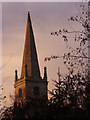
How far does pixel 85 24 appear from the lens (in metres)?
9.76

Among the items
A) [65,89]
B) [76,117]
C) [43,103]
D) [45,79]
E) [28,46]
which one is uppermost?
[28,46]

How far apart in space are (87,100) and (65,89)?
2565mm

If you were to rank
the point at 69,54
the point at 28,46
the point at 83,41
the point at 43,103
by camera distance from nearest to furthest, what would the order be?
the point at 83,41
the point at 69,54
the point at 43,103
the point at 28,46

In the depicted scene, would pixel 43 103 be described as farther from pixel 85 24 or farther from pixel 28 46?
pixel 28 46

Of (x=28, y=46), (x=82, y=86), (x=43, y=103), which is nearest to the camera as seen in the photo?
(x=43, y=103)

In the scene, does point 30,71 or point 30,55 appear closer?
point 30,55

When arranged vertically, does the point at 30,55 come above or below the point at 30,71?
above

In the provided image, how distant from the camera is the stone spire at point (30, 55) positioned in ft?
271

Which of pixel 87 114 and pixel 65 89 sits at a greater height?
pixel 65 89

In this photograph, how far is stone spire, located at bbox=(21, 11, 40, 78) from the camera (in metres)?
82.8

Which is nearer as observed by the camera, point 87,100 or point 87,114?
point 87,114

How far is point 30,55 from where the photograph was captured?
8288 centimetres

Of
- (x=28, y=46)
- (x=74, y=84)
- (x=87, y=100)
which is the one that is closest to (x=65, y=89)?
(x=74, y=84)

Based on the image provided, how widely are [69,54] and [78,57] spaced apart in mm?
380
